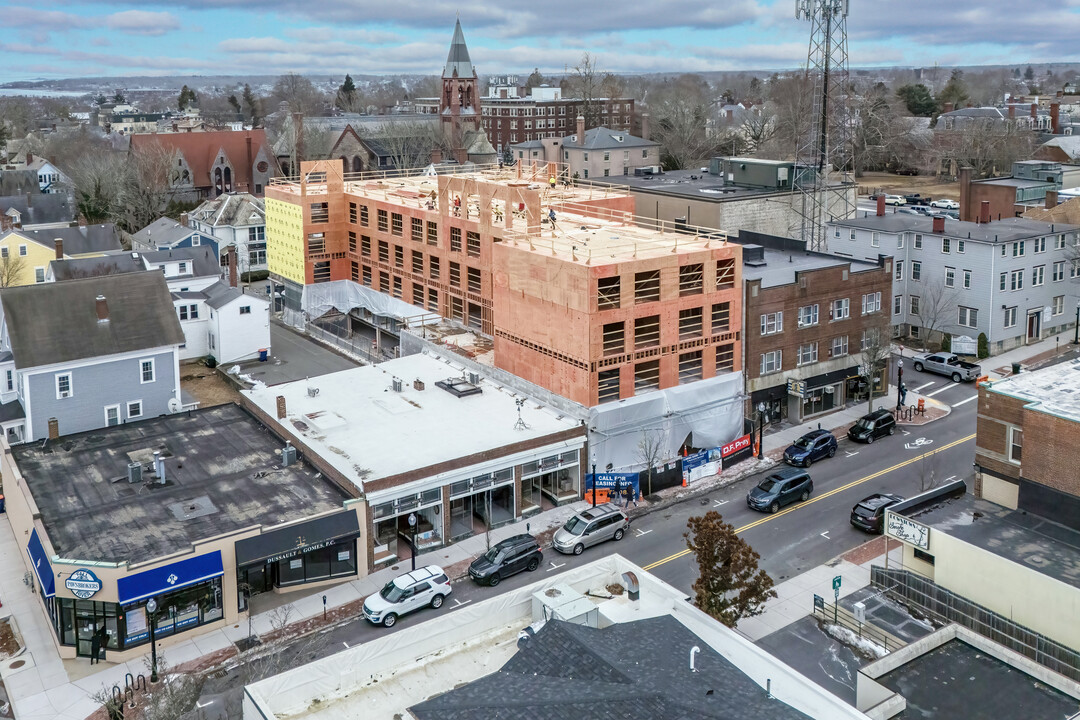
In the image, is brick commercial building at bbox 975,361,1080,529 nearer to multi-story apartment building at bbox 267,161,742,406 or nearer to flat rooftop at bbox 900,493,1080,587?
flat rooftop at bbox 900,493,1080,587

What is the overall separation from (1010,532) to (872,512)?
26.0 feet

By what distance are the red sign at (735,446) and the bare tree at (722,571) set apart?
1641 cm

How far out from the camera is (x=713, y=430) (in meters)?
47.2

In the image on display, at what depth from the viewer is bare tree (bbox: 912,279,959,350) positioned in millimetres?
62438

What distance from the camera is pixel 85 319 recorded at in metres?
47.4

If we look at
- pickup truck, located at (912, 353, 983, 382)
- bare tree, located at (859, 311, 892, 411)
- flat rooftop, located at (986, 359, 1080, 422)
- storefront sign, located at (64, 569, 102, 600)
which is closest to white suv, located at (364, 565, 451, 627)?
storefront sign, located at (64, 569, 102, 600)

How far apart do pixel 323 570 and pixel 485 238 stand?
26.5 metres

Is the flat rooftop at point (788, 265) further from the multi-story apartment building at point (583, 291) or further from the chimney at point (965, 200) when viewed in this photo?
the chimney at point (965, 200)

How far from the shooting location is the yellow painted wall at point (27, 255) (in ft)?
251

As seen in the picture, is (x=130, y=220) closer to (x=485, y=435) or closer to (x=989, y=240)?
(x=485, y=435)

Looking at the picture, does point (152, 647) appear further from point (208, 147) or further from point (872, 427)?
point (208, 147)

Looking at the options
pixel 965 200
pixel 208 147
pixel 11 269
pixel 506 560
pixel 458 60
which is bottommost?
pixel 506 560

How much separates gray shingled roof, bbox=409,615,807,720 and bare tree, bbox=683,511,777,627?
8.59 meters

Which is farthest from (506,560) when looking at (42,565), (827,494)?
(42,565)
